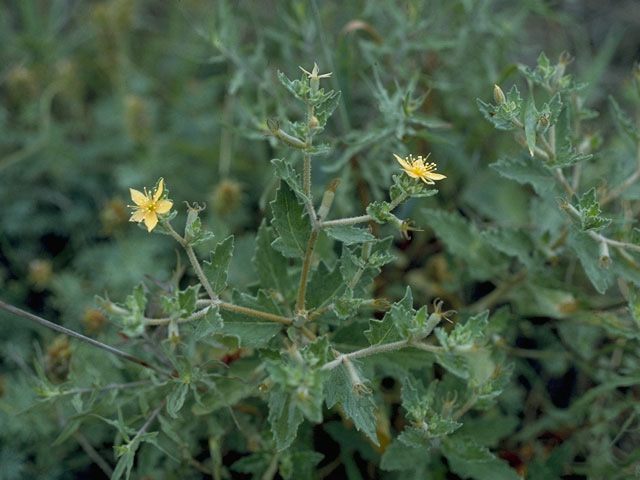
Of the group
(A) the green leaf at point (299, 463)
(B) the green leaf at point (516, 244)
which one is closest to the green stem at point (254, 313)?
(A) the green leaf at point (299, 463)

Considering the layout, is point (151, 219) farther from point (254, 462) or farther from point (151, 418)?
point (254, 462)

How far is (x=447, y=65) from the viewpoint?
2498 millimetres

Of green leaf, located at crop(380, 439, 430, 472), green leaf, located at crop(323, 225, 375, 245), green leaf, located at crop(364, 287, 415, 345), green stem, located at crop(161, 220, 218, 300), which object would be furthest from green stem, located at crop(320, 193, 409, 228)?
green leaf, located at crop(380, 439, 430, 472)

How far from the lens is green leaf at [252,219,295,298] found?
61.9 inches

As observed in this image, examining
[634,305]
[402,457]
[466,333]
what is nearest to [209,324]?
[466,333]

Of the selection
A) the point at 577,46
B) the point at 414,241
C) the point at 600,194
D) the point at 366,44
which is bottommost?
the point at 414,241

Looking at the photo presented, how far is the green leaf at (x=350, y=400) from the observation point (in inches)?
49.4

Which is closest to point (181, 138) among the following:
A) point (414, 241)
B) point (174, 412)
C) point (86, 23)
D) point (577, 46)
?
point (86, 23)

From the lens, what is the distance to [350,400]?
1275 millimetres

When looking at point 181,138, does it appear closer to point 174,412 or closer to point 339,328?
point 339,328

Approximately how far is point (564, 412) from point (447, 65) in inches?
56.1

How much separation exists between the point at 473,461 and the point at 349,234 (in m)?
0.69

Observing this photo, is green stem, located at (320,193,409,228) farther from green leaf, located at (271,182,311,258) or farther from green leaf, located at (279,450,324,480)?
green leaf, located at (279,450,324,480)

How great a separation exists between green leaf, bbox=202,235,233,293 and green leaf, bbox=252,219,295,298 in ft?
0.85
